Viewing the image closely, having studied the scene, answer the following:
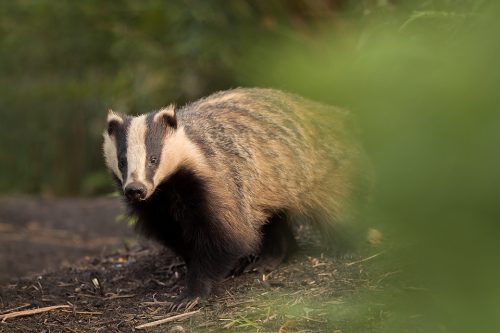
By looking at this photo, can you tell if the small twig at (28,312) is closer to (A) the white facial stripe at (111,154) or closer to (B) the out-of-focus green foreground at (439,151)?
(A) the white facial stripe at (111,154)

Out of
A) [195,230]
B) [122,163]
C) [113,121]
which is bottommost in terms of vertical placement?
[195,230]

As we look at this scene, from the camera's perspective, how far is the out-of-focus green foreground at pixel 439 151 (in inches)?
38.1

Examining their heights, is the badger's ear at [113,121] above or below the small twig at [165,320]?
above

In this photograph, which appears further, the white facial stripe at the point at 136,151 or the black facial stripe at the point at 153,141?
the black facial stripe at the point at 153,141

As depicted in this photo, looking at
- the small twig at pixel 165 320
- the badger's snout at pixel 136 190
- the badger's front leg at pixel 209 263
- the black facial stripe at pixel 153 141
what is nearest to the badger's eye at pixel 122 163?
the black facial stripe at pixel 153 141

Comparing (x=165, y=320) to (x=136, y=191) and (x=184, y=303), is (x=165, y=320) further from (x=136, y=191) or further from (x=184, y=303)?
(x=136, y=191)

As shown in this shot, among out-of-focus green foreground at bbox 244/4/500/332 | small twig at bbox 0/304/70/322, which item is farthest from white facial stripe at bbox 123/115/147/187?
out-of-focus green foreground at bbox 244/4/500/332

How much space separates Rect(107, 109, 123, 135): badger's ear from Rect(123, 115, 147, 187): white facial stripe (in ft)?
0.32

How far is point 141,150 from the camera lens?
5.13m

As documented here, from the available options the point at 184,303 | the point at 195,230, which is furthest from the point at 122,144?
the point at 184,303

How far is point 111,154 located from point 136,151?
1.35 feet

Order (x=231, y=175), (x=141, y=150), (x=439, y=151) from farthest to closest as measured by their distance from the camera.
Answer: (x=231, y=175) < (x=141, y=150) < (x=439, y=151)


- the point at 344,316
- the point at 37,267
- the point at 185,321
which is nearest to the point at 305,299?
the point at 185,321

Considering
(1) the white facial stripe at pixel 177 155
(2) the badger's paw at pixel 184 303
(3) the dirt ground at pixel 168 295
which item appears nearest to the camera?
(3) the dirt ground at pixel 168 295
